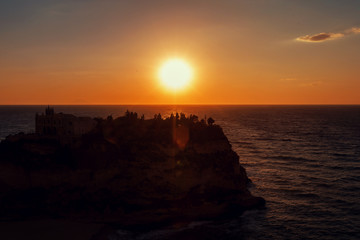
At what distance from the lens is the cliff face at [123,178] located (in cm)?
4678

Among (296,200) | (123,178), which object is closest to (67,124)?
(123,178)

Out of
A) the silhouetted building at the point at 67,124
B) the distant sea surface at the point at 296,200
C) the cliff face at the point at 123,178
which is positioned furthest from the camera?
the silhouetted building at the point at 67,124

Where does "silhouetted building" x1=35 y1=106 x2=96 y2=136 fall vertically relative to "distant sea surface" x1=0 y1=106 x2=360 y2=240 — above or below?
above

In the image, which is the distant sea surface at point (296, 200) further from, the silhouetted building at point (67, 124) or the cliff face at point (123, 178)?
the silhouetted building at point (67, 124)

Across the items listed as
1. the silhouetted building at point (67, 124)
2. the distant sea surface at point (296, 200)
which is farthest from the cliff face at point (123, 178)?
the distant sea surface at point (296, 200)

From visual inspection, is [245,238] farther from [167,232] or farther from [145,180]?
[145,180]

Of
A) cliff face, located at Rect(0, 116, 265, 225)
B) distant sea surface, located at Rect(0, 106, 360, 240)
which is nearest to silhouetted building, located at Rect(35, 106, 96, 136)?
cliff face, located at Rect(0, 116, 265, 225)

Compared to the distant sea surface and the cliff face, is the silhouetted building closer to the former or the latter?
the cliff face

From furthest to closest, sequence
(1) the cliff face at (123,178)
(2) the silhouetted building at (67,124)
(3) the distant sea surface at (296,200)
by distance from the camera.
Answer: (2) the silhouetted building at (67,124), (1) the cliff face at (123,178), (3) the distant sea surface at (296,200)

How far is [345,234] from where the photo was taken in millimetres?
42656

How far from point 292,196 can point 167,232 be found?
27777 millimetres

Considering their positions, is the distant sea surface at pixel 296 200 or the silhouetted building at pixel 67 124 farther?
the silhouetted building at pixel 67 124

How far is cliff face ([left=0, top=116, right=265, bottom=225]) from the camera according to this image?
1842 inches

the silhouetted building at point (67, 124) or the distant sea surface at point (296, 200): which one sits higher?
the silhouetted building at point (67, 124)
